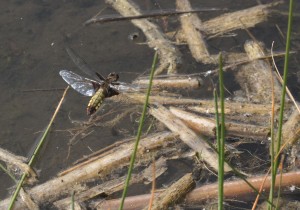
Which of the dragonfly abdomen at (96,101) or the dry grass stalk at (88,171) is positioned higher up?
the dragonfly abdomen at (96,101)

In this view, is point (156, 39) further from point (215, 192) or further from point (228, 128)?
point (215, 192)

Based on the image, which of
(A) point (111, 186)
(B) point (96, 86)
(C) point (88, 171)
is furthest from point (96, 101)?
(A) point (111, 186)

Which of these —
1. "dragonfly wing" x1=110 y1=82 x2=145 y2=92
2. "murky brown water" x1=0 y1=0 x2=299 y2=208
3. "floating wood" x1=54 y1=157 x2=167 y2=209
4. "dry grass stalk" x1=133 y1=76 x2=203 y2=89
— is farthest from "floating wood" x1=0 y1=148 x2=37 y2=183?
"dry grass stalk" x1=133 y1=76 x2=203 y2=89

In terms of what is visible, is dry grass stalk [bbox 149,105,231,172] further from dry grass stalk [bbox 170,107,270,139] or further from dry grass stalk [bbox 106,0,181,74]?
dry grass stalk [bbox 106,0,181,74]

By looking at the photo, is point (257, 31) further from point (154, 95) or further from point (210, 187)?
point (210, 187)

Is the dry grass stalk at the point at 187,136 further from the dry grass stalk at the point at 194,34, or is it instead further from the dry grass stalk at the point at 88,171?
the dry grass stalk at the point at 194,34

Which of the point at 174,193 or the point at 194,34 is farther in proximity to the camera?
the point at 194,34

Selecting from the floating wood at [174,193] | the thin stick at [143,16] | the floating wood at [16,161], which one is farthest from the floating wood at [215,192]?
the thin stick at [143,16]
